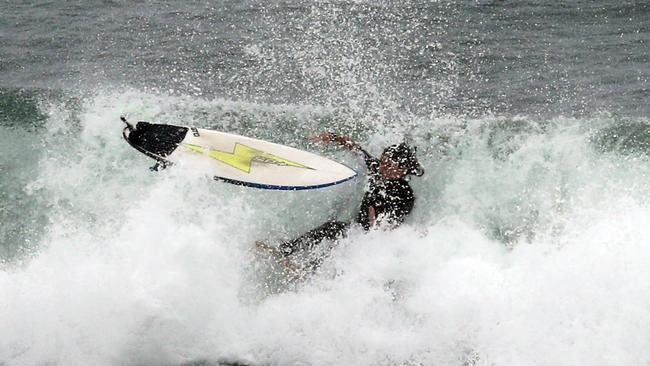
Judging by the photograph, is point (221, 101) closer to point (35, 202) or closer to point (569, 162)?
point (35, 202)

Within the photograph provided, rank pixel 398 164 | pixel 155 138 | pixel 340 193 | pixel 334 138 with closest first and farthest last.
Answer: pixel 398 164 < pixel 334 138 < pixel 155 138 < pixel 340 193

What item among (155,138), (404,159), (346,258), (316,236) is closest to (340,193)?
(316,236)

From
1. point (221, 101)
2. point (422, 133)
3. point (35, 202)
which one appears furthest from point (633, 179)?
point (35, 202)

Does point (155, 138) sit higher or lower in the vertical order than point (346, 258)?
higher

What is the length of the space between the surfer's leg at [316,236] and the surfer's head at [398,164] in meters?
0.90

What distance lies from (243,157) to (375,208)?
75.1 inches

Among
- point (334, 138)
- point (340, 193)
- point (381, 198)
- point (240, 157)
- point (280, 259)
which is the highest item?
point (334, 138)

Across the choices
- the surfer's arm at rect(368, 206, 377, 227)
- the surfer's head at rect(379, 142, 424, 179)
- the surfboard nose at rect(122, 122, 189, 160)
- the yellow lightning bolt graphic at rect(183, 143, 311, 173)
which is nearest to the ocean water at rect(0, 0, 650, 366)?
the surfer's arm at rect(368, 206, 377, 227)

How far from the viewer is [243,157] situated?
9555 millimetres

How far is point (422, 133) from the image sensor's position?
34.8ft

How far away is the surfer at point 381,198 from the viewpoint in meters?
8.75

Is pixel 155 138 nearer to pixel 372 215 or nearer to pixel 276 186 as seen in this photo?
pixel 276 186

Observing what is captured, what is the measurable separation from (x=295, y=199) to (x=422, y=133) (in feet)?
7.11

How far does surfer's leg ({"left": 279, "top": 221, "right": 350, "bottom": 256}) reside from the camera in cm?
904
